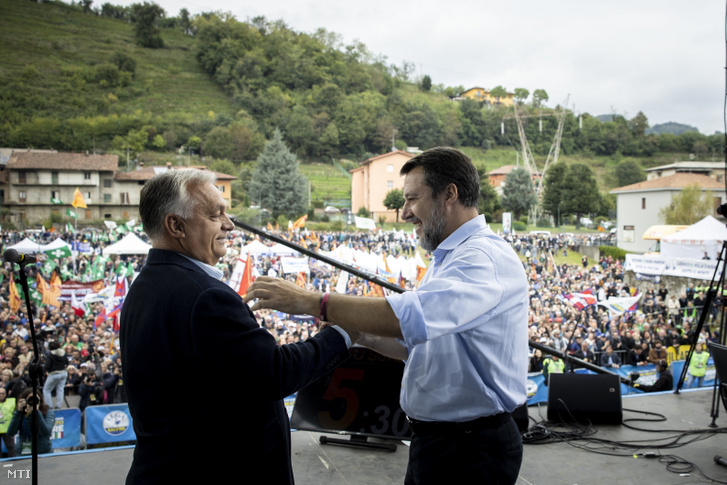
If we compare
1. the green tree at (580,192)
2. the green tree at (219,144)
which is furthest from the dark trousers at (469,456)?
the green tree at (219,144)

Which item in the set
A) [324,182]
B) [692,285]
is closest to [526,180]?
[324,182]

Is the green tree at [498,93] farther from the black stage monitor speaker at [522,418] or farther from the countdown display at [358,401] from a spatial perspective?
the countdown display at [358,401]

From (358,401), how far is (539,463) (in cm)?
110

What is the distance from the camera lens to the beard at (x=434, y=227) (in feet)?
4.83

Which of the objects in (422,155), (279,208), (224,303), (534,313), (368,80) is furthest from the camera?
(368,80)

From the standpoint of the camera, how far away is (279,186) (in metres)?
44.2

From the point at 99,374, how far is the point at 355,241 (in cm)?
1999

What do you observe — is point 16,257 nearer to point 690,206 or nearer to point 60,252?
point 60,252

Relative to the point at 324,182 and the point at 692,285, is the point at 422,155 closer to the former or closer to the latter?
the point at 692,285

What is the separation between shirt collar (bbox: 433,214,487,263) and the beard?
3 cm

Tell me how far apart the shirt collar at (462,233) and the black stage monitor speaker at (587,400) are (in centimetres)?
255

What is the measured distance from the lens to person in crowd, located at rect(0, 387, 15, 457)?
5035mm

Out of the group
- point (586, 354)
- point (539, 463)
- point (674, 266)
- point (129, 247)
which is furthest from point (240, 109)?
point (539, 463)

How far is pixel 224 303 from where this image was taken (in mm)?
1116
